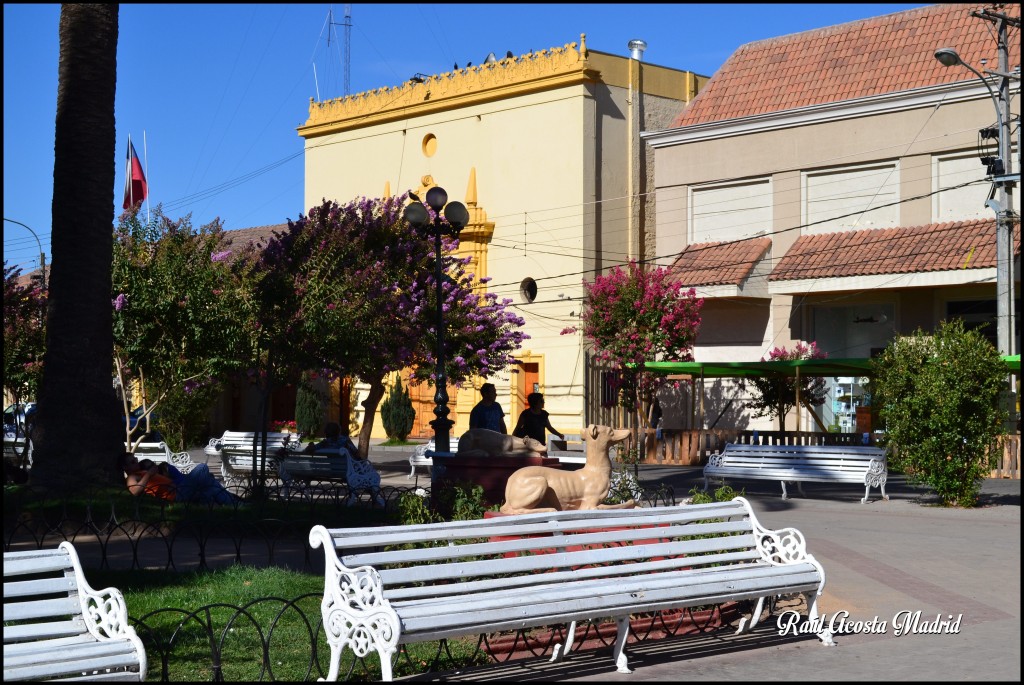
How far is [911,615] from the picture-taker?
8680mm

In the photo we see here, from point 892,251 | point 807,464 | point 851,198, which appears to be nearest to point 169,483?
point 807,464

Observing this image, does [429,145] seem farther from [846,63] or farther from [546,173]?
[846,63]

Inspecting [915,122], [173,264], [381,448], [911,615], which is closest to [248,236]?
[381,448]

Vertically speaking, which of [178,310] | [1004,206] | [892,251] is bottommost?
[178,310]

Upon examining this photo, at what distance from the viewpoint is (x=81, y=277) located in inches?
578

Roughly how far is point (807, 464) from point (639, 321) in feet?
37.7

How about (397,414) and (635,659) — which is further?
(397,414)

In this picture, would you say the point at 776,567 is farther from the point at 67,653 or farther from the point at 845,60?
the point at 845,60

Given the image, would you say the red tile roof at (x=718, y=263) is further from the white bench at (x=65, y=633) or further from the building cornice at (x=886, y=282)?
the white bench at (x=65, y=633)

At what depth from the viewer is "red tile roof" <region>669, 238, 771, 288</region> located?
30922 millimetres

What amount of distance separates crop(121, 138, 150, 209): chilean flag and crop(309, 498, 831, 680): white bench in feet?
92.9

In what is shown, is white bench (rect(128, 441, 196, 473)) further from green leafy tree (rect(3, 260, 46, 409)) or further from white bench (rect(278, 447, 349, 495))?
white bench (rect(278, 447, 349, 495))

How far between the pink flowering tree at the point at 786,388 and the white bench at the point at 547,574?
839 inches

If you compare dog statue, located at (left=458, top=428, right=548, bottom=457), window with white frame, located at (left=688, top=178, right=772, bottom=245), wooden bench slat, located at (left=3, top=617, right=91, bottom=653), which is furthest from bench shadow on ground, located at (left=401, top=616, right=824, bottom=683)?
window with white frame, located at (left=688, top=178, right=772, bottom=245)
